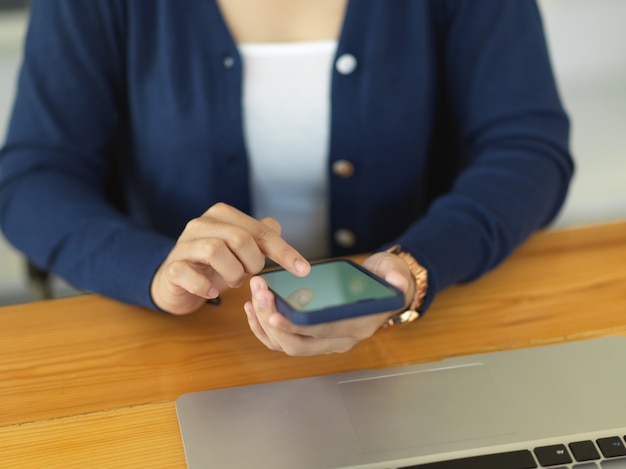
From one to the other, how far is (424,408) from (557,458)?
0.34 ft

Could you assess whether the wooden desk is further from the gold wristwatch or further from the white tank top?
the white tank top

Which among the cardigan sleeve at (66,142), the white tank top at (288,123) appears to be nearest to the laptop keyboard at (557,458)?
the cardigan sleeve at (66,142)

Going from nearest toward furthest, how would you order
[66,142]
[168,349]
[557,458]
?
[557,458] → [168,349] → [66,142]

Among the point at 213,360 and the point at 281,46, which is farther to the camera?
the point at 281,46

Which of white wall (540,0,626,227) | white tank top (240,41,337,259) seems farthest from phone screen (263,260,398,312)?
white wall (540,0,626,227)

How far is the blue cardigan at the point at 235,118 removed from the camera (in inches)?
30.9

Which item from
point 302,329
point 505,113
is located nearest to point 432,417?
point 302,329

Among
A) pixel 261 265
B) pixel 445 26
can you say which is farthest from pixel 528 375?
pixel 445 26

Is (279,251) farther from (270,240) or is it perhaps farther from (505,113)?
(505,113)

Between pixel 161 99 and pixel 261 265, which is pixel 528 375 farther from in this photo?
pixel 161 99

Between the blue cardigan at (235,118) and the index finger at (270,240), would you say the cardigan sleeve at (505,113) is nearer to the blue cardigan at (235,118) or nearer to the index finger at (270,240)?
the blue cardigan at (235,118)

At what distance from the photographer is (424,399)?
564mm

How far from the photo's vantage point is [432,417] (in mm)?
546

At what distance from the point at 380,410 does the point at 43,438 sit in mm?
259
